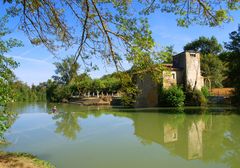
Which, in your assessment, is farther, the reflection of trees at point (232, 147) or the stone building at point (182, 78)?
the stone building at point (182, 78)

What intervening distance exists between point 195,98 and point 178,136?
20177mm

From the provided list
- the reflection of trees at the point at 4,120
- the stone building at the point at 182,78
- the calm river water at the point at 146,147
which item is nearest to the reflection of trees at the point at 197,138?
the calm river water at the point at 146,147

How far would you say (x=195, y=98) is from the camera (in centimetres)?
3478

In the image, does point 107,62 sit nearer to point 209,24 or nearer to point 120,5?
point 120,5

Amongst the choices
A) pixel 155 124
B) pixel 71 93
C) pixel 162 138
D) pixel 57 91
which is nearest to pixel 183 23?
pixel 162 138

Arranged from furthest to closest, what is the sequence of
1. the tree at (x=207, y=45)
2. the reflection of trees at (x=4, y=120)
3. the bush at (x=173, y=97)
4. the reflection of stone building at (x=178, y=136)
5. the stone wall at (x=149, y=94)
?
1. the tree at (x=207, y=45)
2. the stone wall at (x=149, y=94)
3. the bush at (x=173, y=97)
4. the reflection of stone building at (x=178, y=136)
5. the reflection of trees at (x=4, y=120)

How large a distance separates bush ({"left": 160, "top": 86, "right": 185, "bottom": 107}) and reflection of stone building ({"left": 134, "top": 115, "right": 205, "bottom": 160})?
40.7ft

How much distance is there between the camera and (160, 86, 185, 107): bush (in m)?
33.2

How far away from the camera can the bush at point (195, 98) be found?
3462 cm

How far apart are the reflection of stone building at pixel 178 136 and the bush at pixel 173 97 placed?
40.7 ft

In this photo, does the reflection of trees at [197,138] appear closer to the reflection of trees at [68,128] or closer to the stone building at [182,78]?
the reflection of trees at [68,128]

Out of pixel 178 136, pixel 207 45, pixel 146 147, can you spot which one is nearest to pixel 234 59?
pixel 178 136

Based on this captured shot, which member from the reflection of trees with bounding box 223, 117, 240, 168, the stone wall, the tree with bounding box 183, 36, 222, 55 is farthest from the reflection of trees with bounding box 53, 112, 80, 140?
the tree with bounding box 183, 36, 222, 55

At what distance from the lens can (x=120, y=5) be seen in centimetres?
587
